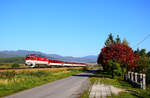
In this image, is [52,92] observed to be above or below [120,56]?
below

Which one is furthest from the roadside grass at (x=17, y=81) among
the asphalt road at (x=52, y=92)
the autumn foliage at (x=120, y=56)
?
the autumn foliage at (x=120, y=56)

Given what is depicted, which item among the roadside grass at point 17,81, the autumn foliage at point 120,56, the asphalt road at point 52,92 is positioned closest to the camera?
the asphalt road at point 52,92

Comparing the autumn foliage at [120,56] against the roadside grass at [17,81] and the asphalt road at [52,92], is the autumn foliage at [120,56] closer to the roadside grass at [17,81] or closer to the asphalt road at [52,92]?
the roadside grass at [17,81]

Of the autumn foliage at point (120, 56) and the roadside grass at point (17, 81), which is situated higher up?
the autumn foliage at point (120, 56)

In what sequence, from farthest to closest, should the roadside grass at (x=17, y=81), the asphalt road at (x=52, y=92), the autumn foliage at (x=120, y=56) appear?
the autumn foliage at (x=120, y=56) < the roadside grass at (x=17, y=81) < the asphalt road at (x=52, y=92)

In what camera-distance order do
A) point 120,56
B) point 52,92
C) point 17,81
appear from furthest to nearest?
1. point 120,56
2. point 17,81
3. point 52,92

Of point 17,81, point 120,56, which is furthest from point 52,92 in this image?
point 120,56

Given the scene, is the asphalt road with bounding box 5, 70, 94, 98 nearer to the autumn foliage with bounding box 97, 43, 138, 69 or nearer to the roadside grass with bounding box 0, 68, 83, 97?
the roadside grass with bounding box 0, 68, 83, 97

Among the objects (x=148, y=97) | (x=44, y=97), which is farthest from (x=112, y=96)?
(x=44, y=97)

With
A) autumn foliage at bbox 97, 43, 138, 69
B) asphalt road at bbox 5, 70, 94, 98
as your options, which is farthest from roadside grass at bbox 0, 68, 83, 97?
autumn foliage at bbox 97, 43, 138, 69

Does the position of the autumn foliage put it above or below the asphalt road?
above

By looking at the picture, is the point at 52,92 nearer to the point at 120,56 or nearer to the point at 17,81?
the point at 17,81

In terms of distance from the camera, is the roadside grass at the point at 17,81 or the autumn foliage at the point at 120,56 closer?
the roadside grass at the point at 17,81

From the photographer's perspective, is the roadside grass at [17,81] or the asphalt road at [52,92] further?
the roadside grass at [17,81]
